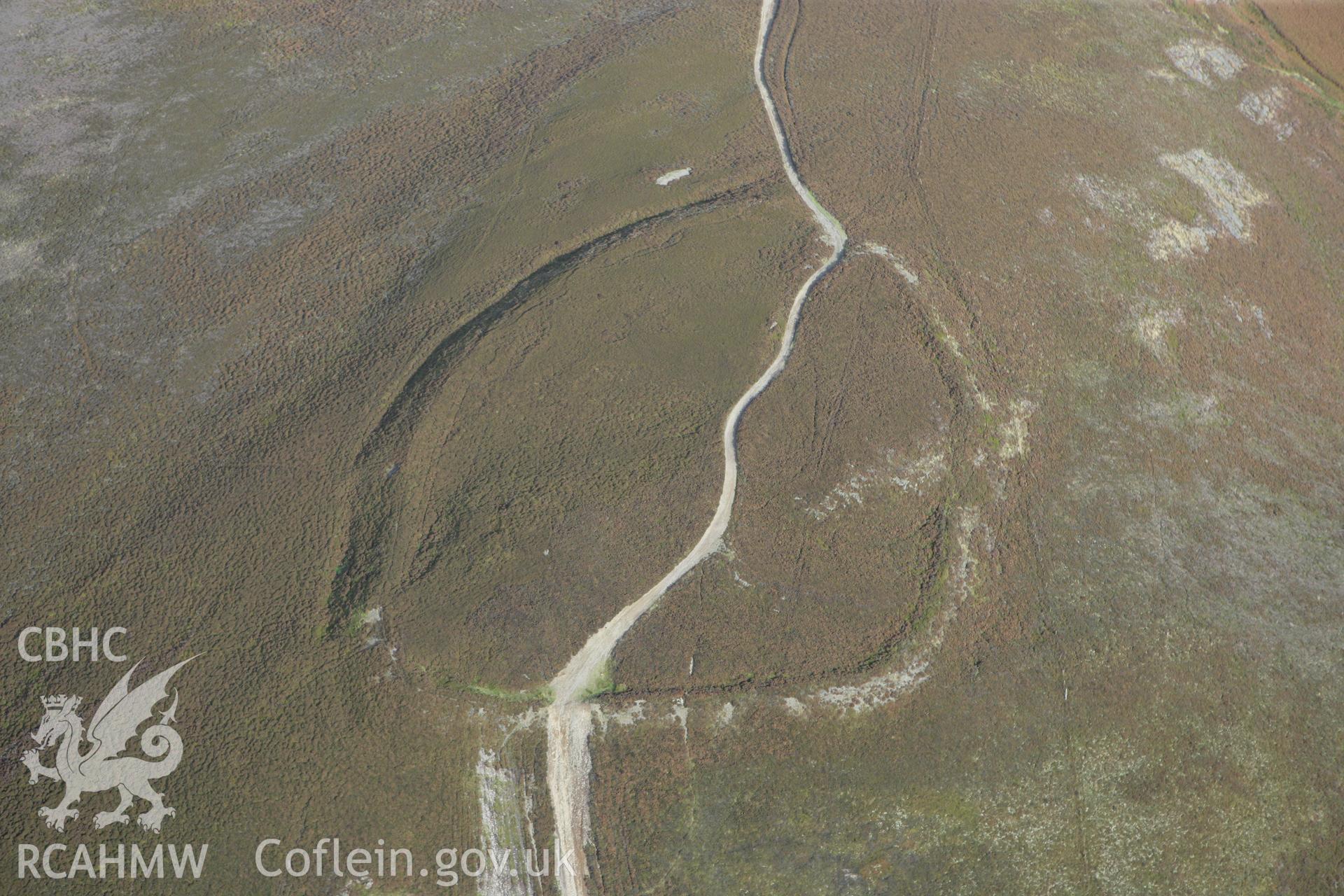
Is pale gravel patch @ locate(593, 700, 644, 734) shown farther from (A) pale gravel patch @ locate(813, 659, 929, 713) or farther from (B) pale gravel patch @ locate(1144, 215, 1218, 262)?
(B) pale gravel patch @ locate(1144, 215, 1218, 262)

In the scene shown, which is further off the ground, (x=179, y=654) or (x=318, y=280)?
(x=318, y=280)

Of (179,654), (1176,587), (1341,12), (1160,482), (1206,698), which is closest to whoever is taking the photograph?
(179,654)

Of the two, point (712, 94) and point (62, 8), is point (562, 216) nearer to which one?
point (712, 94)

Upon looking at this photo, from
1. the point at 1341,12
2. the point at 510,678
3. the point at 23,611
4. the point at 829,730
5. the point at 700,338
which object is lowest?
the point at 23,611

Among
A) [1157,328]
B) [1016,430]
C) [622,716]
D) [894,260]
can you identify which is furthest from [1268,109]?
[622,716]

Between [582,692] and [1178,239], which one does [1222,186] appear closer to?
[1178,239]

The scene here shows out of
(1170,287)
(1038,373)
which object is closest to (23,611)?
(1038,373)

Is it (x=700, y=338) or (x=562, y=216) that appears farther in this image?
(x=562, y=216)
